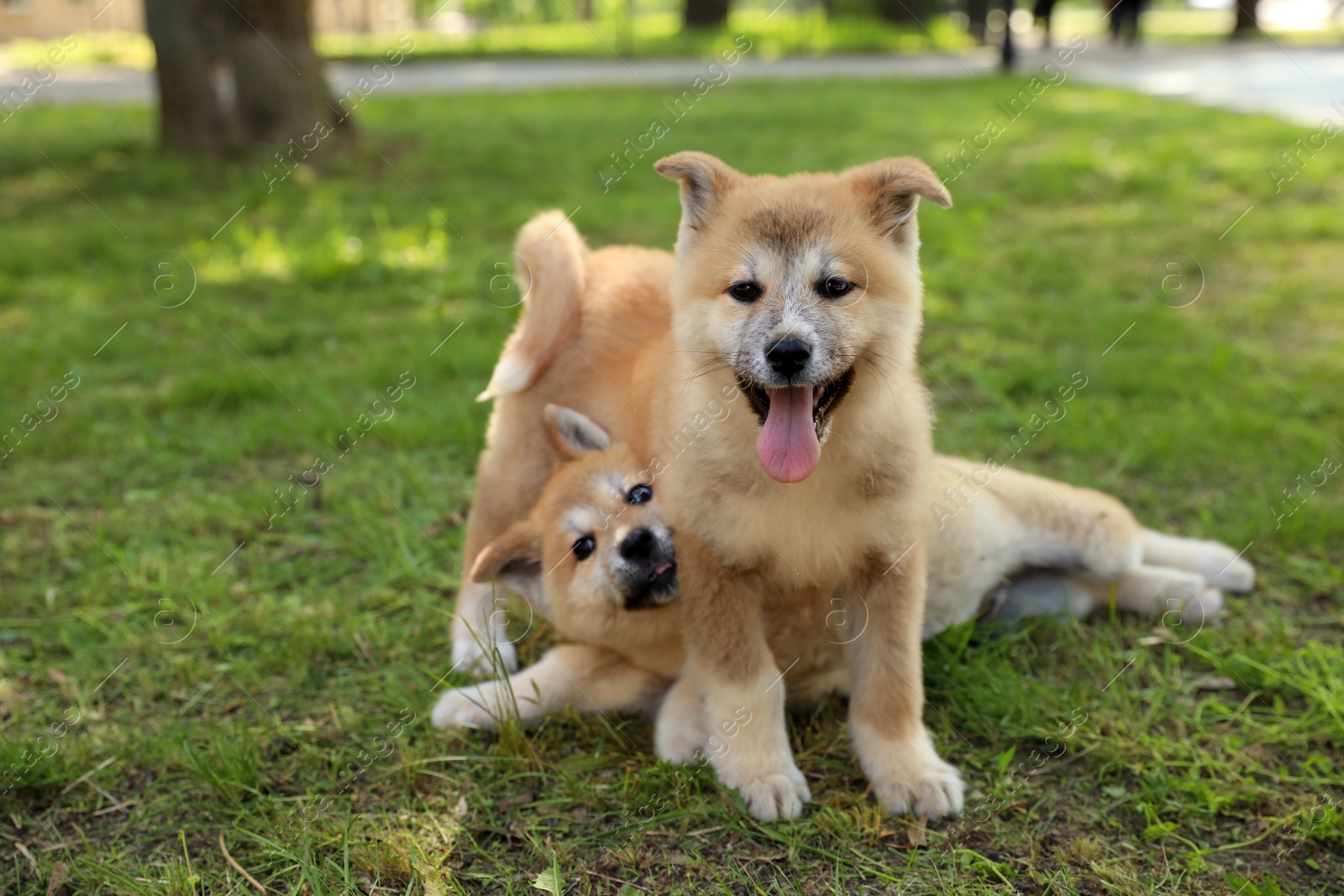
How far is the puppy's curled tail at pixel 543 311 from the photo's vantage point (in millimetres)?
3945

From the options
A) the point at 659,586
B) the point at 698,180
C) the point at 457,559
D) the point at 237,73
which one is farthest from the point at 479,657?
the point at 237,73

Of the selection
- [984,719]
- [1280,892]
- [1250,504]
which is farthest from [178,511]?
[1250,504]

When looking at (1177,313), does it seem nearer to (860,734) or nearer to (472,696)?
(860,734)

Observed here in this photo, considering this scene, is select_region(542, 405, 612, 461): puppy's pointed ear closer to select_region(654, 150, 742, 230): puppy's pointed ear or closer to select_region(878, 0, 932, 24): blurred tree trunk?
select_region(654, 150, 742, 230): puppy's pointed ear

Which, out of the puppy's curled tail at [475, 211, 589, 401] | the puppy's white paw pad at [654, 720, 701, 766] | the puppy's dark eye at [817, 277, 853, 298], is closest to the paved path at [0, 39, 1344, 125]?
the puppy's curled tail at [475, 211, 589, 401]

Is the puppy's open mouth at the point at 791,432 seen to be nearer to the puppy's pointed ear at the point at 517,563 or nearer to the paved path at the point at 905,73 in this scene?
the puppy's pointed ear at the point at 517,563

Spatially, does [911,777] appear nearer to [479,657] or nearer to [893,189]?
[479,657]

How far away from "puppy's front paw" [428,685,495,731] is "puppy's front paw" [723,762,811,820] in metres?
0.85

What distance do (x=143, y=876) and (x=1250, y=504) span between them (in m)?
4.35

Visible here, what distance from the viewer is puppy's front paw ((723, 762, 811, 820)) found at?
309 centimetres

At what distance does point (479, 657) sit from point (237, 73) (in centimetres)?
792

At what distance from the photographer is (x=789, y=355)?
2770 millimetres

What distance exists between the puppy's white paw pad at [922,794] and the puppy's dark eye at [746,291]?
1.46 metres

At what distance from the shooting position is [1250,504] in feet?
15.0
